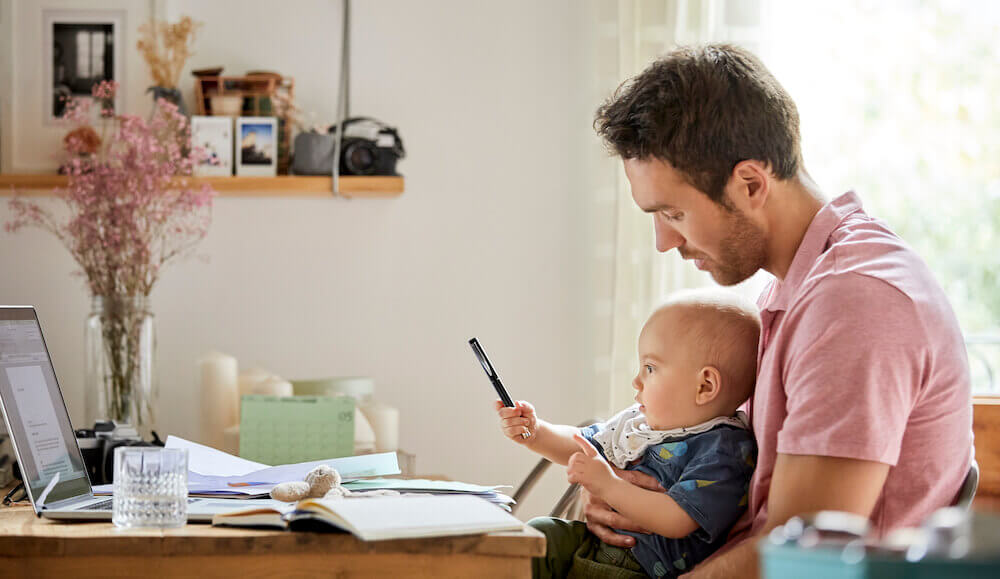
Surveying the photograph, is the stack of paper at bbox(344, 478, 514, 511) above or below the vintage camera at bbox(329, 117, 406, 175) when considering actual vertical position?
below

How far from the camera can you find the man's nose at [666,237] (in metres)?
1.62

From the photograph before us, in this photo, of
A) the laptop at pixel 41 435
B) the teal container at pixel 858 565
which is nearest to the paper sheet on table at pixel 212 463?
the laptop at pixel 41 435

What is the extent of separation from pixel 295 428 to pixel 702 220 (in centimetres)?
103

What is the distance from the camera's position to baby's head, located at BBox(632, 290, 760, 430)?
1.55 m

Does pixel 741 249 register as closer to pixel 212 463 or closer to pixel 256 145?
pixel 212 463

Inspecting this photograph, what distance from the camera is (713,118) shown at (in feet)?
4.84

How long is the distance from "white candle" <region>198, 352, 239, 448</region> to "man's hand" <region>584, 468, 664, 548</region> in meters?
1.13

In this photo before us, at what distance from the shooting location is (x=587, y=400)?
2871 mm

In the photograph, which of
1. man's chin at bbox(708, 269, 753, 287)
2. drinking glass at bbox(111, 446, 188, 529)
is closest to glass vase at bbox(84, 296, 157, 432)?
drinking glass at bbox(111, 446, 188, 529)

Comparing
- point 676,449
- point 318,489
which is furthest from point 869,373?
point 318,489

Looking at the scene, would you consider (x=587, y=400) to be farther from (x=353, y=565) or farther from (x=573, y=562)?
(x=353, y=565)

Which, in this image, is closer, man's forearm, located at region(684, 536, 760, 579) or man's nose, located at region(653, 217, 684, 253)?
man's forearm, located at region(684, 536, 760, 579)

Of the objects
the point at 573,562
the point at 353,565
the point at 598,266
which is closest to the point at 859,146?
the point at 598,266

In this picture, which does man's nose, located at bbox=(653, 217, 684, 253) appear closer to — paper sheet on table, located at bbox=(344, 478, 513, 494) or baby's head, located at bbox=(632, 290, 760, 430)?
baby's head, located at bbox=(632, 290, 760, 430)
